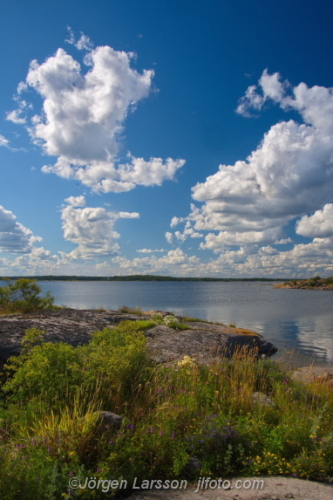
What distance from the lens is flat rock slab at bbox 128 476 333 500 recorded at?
3689mm

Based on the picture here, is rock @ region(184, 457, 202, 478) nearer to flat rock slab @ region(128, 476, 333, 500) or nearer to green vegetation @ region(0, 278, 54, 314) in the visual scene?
flat rock slab @ region(128, 476, 333, 500)

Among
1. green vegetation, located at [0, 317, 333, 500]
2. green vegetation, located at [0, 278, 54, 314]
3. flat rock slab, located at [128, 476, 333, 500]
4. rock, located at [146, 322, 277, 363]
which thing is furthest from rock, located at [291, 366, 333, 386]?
green vegetation, located at [0, 278, 54, 314]

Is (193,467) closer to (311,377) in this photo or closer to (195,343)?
(195,343)

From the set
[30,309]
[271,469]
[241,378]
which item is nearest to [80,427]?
[271,469]

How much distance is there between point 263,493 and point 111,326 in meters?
8.25

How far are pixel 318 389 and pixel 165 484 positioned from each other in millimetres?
5363

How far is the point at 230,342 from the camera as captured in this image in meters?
12.8

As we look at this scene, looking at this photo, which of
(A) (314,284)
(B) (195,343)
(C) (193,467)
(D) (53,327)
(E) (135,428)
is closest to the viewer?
(C) (193,467)

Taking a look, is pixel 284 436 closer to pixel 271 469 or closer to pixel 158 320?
pixel 271 469

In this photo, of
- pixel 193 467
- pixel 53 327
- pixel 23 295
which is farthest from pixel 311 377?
pixel 23 295

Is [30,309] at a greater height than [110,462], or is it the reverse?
[30,309]

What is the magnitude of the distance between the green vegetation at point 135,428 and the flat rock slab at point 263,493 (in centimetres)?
22

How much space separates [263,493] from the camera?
379 centimetres

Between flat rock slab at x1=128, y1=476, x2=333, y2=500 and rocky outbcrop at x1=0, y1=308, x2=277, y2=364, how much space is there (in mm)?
4865
